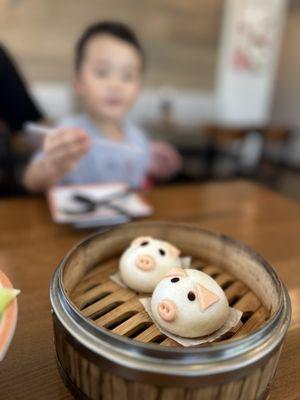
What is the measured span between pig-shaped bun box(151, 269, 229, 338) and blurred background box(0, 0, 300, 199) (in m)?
1.05

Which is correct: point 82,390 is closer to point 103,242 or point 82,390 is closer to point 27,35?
point 103,242

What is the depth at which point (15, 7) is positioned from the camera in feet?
5.96

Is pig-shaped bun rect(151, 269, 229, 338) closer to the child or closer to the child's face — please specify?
the child

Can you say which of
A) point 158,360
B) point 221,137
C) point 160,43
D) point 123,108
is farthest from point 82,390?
point 221,137

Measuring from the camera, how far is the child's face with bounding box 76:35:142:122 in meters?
1.41

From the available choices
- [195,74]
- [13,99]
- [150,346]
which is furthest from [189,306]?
[195,74]

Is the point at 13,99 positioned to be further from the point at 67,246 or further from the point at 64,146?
the point at 67,246

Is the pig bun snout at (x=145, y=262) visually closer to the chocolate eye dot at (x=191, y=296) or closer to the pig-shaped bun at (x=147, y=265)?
the pig-shaped bun at (x=147, y=265)

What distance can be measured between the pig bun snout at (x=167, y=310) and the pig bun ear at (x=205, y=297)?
0.04 metres

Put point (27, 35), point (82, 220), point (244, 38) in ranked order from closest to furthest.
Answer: point (82, 220)
point (27, 35)
point (244, 38)

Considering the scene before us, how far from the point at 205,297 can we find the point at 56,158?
84 cm

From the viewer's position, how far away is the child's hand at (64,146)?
1.08 m

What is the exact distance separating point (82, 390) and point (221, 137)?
3761 mm

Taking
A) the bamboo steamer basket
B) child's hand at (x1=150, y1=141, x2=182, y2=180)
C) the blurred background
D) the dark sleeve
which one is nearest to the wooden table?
the bamboo steamer basket
